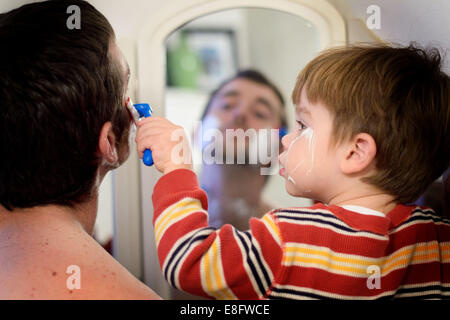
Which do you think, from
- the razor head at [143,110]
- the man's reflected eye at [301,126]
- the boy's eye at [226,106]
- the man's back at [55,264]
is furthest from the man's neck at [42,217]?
the boy's eye at [226,106]

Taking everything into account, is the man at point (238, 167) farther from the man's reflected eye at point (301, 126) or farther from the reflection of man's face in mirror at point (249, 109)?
the man's reflected eye at point (301, 126)

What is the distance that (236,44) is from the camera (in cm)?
156

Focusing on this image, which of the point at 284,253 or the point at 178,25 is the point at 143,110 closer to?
Answer: the point at 178,25

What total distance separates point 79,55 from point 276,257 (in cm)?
47

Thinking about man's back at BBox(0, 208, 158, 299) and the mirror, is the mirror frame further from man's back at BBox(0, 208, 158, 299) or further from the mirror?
man's back at BBox(0, 208, 158, 299)

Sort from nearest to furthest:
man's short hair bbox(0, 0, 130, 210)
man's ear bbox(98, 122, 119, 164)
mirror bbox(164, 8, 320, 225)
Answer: man's short hair bbox(0, 0, 130, 210), man's ear bbox(98, 122, 119, 164), mirror bbox(164, 8, 320, 225)

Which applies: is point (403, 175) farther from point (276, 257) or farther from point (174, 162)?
point (174, 162)

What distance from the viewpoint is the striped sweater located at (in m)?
Result: 0.74

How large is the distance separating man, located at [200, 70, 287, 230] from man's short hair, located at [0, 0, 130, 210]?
1.66ft

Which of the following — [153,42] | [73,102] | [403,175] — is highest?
[153,42]

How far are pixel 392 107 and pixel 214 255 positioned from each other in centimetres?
42

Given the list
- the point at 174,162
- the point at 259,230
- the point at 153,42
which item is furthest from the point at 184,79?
the point at 259,230

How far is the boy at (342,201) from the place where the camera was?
75 centimetres

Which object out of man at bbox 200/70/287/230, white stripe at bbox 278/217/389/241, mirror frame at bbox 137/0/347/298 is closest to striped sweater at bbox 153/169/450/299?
white stripe at bbox 278/217/389/241
